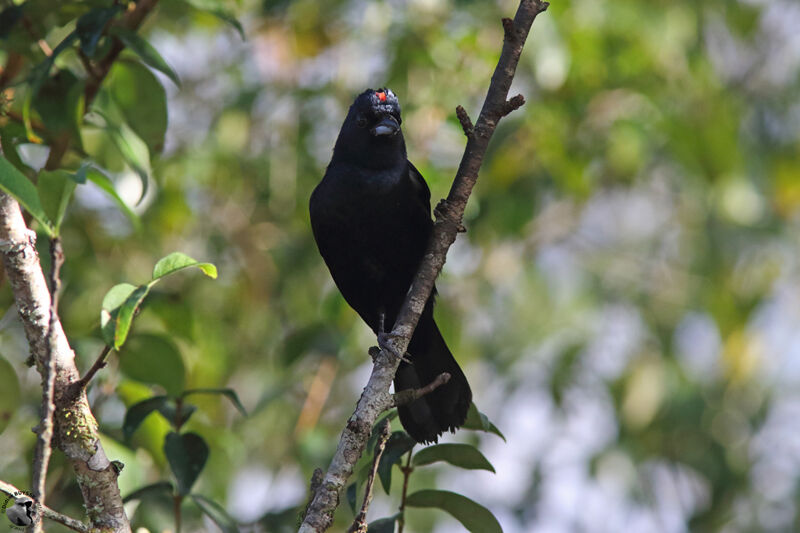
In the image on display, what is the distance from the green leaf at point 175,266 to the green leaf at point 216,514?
73 centimetres

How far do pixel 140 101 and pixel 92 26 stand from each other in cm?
29

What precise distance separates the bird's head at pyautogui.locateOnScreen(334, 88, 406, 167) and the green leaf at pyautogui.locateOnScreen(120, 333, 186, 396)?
42.7 inches

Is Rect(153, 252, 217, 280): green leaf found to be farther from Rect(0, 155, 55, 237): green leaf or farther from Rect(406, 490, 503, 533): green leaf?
Rect(406, 490, 503, 533): green leaf

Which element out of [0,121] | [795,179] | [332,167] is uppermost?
[795,179]

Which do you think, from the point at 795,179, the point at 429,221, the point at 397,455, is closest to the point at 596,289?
the point at 795,179

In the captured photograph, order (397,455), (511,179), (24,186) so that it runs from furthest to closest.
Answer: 1. (511,179)
2. (397,455)
3. (24,186)

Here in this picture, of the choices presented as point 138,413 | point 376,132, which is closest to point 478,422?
point 138,413

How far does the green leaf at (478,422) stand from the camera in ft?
7.24

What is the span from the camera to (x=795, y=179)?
5.54m

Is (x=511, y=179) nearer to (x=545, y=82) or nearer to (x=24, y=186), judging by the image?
(x=545, y=82)

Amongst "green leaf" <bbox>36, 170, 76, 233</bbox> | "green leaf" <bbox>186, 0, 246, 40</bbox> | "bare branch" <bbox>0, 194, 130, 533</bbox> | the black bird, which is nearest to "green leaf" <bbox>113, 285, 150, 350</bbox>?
"bare branch" <bbox>0, 194, 130, 533</bbox>

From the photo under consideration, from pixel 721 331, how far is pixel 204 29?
3.47 m

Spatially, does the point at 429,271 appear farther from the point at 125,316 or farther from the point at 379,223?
the point at 379,223

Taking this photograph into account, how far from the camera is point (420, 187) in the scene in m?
3.23
